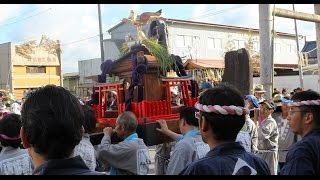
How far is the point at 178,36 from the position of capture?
29.6 meters

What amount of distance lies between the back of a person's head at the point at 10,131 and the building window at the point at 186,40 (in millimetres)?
26524

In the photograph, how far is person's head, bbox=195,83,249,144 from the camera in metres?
2.11

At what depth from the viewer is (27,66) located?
93.5 feet

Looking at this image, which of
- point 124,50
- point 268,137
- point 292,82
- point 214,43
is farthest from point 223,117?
point 214,43

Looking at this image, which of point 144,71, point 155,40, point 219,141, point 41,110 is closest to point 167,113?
point 144,71

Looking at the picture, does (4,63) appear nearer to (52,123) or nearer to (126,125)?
(126,125)

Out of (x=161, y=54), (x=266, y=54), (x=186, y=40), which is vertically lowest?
(x=161, y=54)

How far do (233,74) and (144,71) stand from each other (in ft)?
6.85

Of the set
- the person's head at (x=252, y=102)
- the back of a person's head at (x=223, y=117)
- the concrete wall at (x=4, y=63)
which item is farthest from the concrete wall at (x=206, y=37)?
the back of a person's head at (x=223, y=117)

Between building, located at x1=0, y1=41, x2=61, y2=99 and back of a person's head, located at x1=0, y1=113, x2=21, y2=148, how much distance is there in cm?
2556

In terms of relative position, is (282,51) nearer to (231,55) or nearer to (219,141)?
(231,55)

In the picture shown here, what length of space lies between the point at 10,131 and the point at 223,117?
5.77 feet

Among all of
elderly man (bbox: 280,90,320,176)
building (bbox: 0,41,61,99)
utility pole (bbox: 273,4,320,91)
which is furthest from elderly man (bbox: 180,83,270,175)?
building (bbox: 0,41,61,99)

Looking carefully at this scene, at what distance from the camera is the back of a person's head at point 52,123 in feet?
4.89
